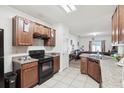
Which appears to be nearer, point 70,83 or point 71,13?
point 70,83

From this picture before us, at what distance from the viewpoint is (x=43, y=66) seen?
365cm

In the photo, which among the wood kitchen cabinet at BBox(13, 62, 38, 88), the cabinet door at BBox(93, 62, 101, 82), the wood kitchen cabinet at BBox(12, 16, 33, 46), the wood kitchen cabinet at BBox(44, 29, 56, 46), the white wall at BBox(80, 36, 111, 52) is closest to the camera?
the wood kitchen cabinet at BBox(13, 62, 38, 88)

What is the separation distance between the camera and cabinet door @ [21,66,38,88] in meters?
2.79

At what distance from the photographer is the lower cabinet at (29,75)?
2.76 m

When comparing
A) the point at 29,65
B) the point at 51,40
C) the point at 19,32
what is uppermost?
the point at 19,32

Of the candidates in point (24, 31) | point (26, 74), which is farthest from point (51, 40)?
point (26, 74)

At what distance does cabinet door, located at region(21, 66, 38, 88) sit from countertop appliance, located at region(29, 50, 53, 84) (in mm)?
201

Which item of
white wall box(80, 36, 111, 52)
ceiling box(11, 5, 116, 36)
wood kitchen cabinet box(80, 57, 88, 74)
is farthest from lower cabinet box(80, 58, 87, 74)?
white wall box(80, 36, 111, 52)

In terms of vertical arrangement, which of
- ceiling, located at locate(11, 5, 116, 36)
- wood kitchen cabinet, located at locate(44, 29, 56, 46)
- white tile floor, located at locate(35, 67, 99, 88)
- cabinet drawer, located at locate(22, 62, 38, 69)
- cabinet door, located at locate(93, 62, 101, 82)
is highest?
ceiling, located at locate(11, 5, 116, 36)

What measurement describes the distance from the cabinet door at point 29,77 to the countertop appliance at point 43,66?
20 centimetres

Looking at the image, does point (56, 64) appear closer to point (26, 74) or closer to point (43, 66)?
point (43, 66)

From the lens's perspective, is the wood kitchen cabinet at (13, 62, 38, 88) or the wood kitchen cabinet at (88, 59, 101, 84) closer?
the wood kitchen cabinet at (13, 62, 38, 88)

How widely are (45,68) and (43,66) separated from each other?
16 cm

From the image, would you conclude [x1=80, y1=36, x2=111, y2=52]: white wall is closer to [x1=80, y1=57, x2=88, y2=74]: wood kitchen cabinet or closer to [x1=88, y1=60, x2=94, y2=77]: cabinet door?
[x1=80, y1=57, x2=88, y2=74]: wood kitchen cabinet
